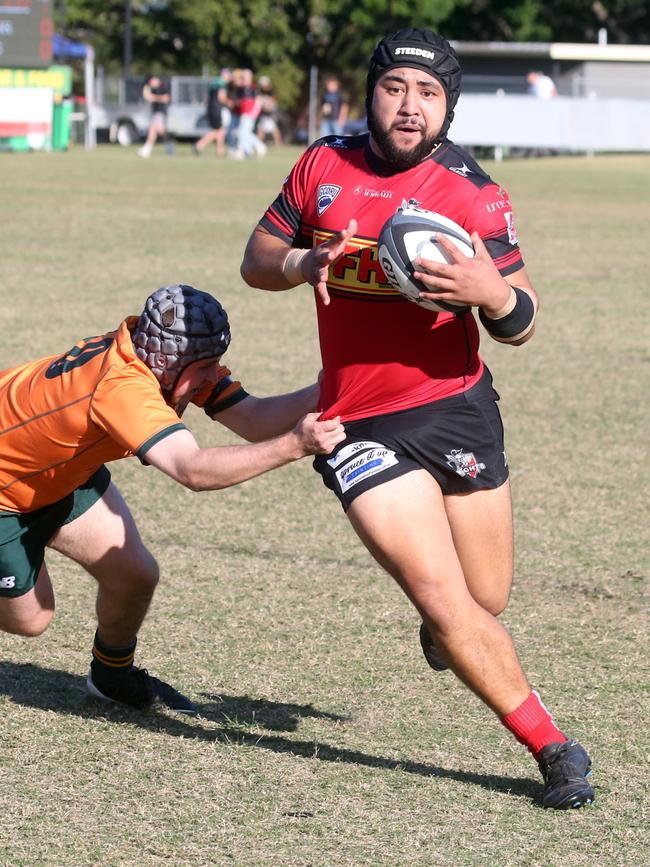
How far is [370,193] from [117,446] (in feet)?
4.03

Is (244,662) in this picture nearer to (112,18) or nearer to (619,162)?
(619,162)

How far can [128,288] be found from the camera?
1631 centimetres

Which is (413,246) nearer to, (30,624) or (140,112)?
(30,624)

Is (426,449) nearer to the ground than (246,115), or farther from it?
farther from it

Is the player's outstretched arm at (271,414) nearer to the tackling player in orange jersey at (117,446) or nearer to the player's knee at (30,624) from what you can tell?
the tackling player in orange jersey at (117,446)

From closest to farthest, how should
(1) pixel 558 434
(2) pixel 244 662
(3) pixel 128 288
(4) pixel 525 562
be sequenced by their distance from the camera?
(2) pixel 244 662, (4) pixel 525 562, (1) pixel 558 434, (3) pixel 128 288

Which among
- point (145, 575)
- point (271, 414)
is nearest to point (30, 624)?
point (145, 575)

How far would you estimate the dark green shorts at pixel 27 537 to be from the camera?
5.22m

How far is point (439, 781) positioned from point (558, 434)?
5653 millimetres

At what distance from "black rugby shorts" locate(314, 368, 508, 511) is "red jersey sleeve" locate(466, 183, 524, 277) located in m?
0.47

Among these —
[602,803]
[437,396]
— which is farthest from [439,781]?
[437,396]

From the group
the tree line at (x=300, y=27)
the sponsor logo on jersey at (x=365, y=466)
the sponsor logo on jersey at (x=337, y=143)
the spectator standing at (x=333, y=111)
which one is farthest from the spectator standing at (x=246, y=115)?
the sponsor logo on jersey at (x=365, y=466)

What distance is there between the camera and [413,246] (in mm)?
4508

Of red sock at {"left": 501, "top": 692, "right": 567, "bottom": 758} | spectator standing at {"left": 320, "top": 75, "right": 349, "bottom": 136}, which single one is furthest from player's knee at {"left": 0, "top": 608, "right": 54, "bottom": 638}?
spectator standing at {"left": 320, "top": 75, "right": 349, "bottom": 136}
